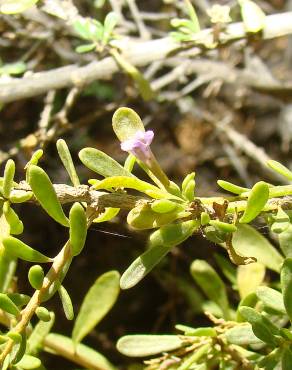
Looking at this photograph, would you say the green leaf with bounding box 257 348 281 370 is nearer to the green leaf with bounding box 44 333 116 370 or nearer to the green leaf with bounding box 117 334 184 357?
the green leaf with bounding box 117 334 184 357

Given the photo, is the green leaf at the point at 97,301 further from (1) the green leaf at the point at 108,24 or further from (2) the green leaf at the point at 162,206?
(1) the green leaf at the point at 108,24

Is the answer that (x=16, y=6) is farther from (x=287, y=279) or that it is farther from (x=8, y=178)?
(x=287, y=279)

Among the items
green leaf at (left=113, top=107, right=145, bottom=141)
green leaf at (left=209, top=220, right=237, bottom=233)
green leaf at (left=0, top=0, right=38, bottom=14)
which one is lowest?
green leaf at (left=209, top=220, right=237, bottom=233)

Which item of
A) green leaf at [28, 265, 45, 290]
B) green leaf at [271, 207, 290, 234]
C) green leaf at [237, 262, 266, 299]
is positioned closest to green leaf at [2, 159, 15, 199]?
green leaf at [28, 265, 45, 290]

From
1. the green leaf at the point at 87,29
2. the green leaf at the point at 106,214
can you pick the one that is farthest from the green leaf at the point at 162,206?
the green leaf at the point at 87,29

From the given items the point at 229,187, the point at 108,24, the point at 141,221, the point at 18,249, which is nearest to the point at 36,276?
the point at 18,249
